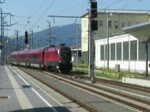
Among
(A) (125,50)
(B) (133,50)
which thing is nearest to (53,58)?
(B) (133,50)

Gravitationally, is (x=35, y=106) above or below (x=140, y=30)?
below

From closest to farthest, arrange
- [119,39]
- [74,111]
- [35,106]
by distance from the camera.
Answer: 1. [74,111]
2. [35,106]
3. [119,39]

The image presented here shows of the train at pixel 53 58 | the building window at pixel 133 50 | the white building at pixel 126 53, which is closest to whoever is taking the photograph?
the train at pixel 53 58

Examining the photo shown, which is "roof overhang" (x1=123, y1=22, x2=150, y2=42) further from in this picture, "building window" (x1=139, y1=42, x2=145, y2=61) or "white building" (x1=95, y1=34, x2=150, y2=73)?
"building window" (x1=139, y1=42, x2=145, y2=61)

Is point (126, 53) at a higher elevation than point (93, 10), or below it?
below

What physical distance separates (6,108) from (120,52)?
54476 mm

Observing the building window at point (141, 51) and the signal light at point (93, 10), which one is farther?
the building window at point (141, 51)

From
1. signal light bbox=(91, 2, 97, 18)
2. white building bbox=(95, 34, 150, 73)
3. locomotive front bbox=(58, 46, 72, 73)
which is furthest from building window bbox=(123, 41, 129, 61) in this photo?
signal light bbox=(91, 2, 97, 18)

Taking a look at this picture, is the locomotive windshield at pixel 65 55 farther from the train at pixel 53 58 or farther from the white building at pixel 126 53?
the white building at pixel 126 53

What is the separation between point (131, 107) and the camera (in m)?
17.8

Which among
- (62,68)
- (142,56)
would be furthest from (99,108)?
(142,56)

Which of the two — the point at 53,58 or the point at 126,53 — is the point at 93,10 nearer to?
the point at 53,58

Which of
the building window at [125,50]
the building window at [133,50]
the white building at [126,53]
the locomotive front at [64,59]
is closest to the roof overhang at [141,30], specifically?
the white building at [126,53]

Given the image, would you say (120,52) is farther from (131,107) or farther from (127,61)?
(131,107)
